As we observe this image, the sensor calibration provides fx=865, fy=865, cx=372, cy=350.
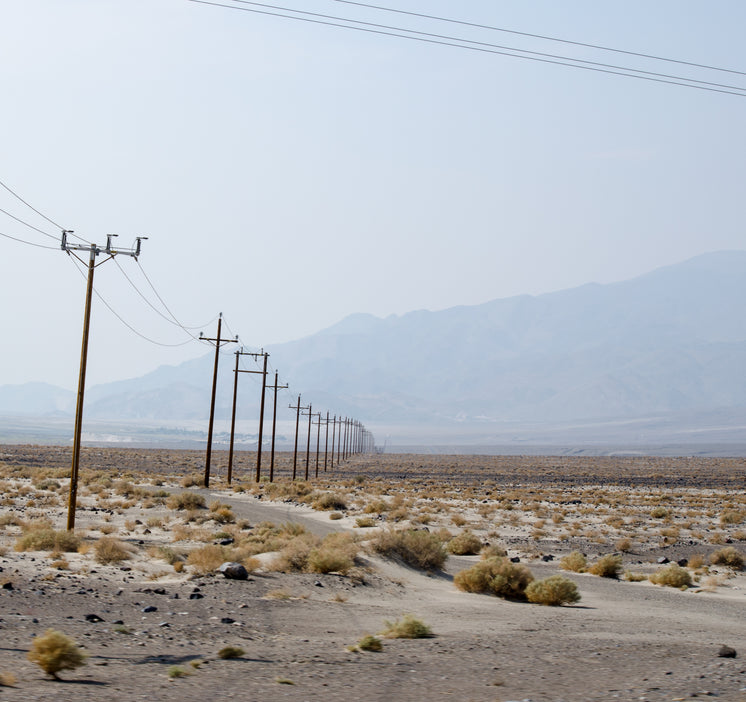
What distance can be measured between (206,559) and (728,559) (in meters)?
17.5

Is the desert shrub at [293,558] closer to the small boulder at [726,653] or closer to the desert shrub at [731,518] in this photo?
the small boulder at [726,653]

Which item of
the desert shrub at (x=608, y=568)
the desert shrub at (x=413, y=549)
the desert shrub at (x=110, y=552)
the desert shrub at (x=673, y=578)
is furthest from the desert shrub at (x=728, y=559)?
the desert shrub at (x=110, y=552)

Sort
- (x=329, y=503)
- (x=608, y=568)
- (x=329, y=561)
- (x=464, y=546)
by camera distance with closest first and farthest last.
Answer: (x=329, y=561), (x=608, y=568), (x=464, y=546), (x=329, y=503)

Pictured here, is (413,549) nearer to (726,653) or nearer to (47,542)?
(47,542)

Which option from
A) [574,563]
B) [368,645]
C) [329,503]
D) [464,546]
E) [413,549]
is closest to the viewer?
[368,645]

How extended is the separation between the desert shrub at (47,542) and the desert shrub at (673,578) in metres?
16.1

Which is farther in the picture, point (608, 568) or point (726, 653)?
point (608, 568)

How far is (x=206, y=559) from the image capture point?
20.2 meters

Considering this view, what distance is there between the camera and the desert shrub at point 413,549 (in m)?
24.8

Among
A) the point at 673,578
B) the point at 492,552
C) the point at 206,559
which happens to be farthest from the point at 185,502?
the point at 673,578

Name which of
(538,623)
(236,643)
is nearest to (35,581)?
(236,643)

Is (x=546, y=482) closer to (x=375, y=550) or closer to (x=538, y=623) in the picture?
(x=375, y=550)

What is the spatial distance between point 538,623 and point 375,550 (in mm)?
8513

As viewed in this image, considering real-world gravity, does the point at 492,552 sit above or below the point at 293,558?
below
